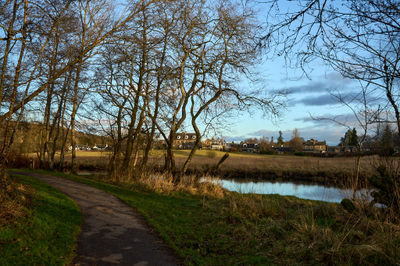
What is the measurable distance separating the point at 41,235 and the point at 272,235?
5.18m

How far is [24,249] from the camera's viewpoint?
5.80 m

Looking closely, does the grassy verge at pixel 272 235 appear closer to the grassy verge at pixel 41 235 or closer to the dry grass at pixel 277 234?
the dry grass at pixel 277 234

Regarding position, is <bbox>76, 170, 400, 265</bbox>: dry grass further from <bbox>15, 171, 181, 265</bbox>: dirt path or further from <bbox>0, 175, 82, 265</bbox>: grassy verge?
<bbox>0, 175, 82, 265</bbox>: grassy verge

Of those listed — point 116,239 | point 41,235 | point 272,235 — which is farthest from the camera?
point 272,235

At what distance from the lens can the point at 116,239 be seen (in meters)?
7.14

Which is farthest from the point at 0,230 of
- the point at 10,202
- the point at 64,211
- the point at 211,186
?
the point at 211,186

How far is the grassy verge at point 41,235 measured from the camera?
5.52 m

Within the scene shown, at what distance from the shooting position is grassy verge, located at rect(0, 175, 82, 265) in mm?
5520

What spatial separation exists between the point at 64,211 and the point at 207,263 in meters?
4.83

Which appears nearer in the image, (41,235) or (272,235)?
(41,235)

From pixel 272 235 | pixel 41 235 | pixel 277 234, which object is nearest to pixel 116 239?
pixel 41 235

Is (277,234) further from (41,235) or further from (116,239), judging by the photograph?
(41,235)

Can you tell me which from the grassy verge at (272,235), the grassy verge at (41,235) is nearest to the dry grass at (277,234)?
the grassy verge at (272,235)

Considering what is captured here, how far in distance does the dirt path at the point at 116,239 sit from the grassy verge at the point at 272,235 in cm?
39
